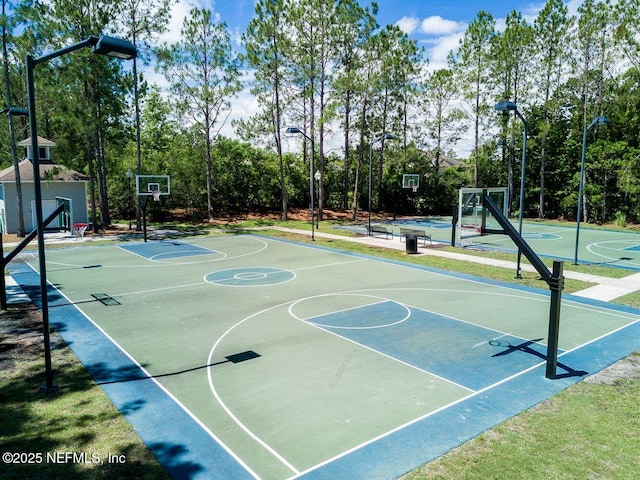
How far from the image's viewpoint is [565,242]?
2714cm

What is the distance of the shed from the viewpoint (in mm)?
29703

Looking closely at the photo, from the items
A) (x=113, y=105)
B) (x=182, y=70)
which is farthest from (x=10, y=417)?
(x=182, y=70)

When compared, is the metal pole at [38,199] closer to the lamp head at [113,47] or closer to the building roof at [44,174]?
the lamp head at [113,47]

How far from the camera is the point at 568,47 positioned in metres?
37.9

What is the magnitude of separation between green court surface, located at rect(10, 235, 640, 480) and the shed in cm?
1393

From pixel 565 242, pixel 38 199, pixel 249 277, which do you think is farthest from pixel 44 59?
pixel 565 242

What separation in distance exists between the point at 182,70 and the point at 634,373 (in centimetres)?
3358

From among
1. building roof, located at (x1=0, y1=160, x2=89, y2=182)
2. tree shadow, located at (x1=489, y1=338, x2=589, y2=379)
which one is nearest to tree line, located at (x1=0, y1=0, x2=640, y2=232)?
building roof, located at (x1=0, y1=160, x2=89, y2=182)

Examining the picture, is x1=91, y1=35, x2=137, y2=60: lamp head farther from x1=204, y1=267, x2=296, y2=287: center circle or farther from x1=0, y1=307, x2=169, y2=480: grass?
x1=204, y1=267, x2=296, y2=287: center circle

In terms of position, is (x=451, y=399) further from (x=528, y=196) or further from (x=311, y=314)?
(x=528, y=196)

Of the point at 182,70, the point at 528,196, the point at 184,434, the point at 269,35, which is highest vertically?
the point at 269,35

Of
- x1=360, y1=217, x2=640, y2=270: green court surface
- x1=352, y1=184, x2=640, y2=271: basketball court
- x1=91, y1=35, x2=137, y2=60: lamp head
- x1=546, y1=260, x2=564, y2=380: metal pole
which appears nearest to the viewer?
x1=91, y1=35, x2=137, y2=60: lamp head

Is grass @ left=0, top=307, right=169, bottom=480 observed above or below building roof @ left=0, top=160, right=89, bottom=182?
below

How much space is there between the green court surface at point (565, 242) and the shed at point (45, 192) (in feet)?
64.3
